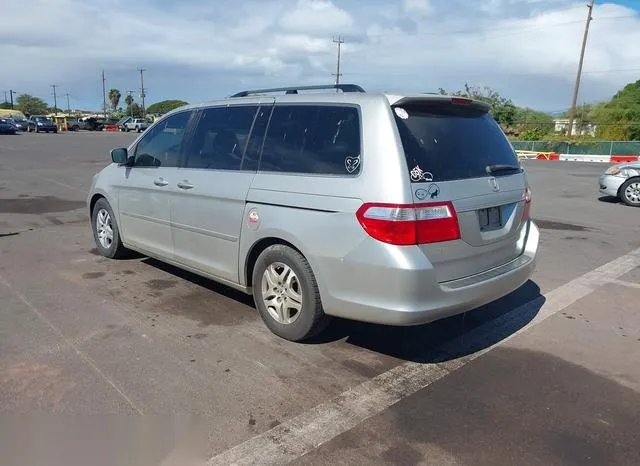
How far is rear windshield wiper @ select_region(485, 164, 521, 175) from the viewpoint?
3.99 metres

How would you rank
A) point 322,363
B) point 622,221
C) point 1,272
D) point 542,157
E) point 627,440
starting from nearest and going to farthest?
point 627,440 → point 322,363 → point 1,272 → point 622,221 → point 542,157

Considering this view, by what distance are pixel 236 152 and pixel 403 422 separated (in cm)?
255

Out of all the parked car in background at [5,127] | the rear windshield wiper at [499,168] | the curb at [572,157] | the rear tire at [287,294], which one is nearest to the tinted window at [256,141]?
the rear tire at [287,294]

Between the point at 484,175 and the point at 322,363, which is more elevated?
the point at 484,175

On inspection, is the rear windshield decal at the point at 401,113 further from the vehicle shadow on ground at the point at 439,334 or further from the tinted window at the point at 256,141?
the vehicle shadow on ground at the point at 439,334

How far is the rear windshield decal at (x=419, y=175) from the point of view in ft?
11.3

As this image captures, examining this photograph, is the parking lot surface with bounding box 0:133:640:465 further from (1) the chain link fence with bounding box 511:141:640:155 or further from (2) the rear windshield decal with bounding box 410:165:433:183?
(1) the chain link fence with bounding box 511:141:640:155

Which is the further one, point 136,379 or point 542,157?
point 542,157

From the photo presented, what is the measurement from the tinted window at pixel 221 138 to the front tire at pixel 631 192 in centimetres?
1110

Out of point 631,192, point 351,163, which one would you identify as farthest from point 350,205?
point 631,192

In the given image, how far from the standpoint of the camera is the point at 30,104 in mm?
129125

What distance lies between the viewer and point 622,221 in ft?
33.5

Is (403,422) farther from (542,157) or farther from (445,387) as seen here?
(542,157)

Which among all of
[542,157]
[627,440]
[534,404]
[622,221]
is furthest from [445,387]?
[542,157]
